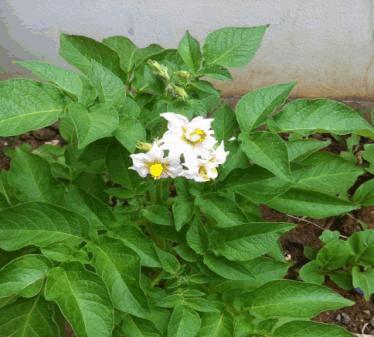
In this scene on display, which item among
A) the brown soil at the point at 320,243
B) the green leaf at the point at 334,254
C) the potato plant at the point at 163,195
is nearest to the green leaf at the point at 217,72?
the potato plant at the point at 163,195

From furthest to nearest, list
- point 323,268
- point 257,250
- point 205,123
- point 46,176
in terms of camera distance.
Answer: point 323,268 < point 46,176 < point 257,250 < point 205,123

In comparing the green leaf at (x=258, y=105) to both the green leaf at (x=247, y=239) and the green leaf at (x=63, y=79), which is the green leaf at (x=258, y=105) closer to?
the green leaf at (x=247, y=239)

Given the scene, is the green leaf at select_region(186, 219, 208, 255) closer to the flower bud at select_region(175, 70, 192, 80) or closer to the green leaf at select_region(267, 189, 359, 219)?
the green leaf at select_region(267, 189, 359, 219)

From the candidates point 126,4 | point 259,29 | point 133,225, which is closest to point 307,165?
point 259,29

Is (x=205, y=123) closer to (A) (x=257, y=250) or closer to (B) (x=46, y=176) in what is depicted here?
(A) (x=257, y=250)

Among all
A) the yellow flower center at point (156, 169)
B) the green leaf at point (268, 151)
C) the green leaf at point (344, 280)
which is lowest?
the green leaf at point (344, 280)

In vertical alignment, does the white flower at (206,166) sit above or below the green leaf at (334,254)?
above
